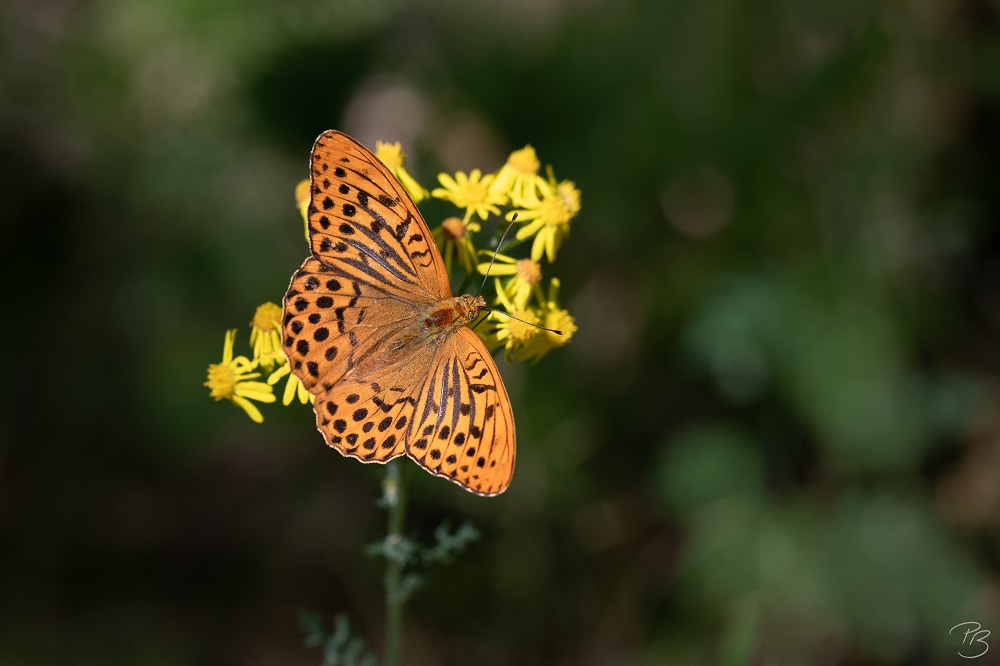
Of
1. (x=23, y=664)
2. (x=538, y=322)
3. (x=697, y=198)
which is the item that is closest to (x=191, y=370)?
(x=23, y=664)

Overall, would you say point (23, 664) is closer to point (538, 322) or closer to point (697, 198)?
point (538, 322)

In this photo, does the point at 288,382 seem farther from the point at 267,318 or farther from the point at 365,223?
the point at 365,223

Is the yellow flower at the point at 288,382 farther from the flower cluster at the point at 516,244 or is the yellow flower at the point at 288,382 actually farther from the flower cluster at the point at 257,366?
the flower cluster at the point at 516,244

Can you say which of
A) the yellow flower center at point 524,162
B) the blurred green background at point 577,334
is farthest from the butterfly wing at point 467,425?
the blurred green background at point 577,334

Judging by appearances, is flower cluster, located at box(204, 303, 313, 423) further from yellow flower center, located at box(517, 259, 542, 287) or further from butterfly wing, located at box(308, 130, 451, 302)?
yellow flower center, located at box(517, 259, 542, 287)

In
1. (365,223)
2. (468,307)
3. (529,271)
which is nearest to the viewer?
(365,223)

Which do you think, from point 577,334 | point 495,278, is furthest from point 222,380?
point 577,334
